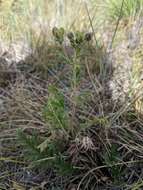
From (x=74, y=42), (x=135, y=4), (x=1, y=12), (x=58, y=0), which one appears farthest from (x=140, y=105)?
(x=1, y=12)

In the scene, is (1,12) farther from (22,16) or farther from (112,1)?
(112,1)

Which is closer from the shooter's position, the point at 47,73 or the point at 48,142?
the point at 48,142

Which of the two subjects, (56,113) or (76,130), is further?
(76,130)

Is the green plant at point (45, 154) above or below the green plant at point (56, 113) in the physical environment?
below

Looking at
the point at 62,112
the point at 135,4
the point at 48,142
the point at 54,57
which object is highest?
the point at 135,4

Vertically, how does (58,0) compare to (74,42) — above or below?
above

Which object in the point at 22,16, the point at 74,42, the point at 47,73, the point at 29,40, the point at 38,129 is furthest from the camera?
the point at 22,16

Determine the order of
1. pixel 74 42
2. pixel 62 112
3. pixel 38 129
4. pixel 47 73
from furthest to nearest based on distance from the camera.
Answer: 1. pixel 47 73
2. pixel 38 129
3. pixel 62 112
4. pixel 74 42

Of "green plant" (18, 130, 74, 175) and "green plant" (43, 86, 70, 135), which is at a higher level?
"green plant" (43, 86, 70, 135)

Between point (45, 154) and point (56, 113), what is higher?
point (56, 113)

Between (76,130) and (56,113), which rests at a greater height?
(56,113)

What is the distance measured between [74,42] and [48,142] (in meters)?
0.47

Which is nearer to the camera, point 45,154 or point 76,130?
point 45,154

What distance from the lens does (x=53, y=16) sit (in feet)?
9.39
